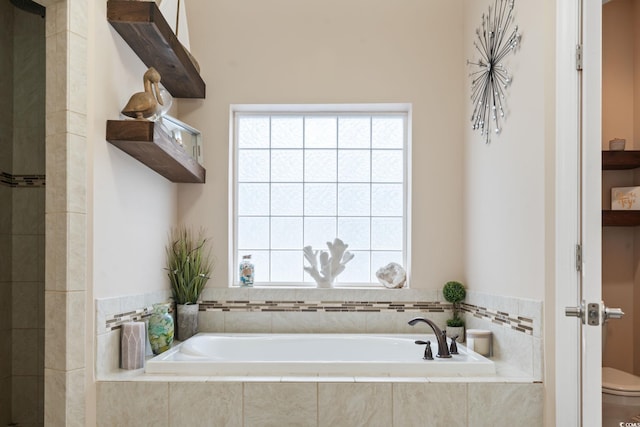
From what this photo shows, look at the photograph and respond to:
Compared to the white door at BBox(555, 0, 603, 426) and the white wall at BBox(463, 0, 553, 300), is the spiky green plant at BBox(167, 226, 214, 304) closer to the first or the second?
the white wall at BBox(463, 0, 553, 300)

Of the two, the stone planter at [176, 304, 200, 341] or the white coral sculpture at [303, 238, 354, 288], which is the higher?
the white coral sculpture at [303, 238, 354, 288]

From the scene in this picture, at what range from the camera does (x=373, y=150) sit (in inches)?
142

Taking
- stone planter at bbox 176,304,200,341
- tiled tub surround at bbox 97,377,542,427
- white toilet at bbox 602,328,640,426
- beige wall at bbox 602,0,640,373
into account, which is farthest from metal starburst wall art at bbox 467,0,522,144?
stone planter at bbox 176,304,200,341

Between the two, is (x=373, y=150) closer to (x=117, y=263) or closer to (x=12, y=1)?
(x=117, y=263)

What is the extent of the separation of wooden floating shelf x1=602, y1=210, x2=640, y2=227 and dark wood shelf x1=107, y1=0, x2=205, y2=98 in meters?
2.49

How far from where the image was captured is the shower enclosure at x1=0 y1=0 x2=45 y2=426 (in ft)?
9.55

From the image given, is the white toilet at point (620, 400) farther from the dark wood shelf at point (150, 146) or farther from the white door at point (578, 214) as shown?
the dark wood shelf at point (150, 146)

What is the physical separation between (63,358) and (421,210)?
221cm

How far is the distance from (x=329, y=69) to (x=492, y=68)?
40.9 inches

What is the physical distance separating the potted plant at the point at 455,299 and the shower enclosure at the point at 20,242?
2341 millimetres

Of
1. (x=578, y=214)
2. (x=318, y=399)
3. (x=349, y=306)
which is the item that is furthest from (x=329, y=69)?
(x=318, y=399)

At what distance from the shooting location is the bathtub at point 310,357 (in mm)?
2363

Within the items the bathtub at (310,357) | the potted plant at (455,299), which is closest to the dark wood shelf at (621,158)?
the potted plant at (455,299)

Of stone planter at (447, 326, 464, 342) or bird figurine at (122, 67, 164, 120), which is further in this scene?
stone planter at (447, 326, 464, 342)
